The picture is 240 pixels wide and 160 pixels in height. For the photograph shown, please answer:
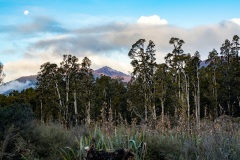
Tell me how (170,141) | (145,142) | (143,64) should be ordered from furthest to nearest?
(143,64) → (170,141) → (145,142)

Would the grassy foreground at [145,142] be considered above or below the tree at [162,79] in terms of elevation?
below

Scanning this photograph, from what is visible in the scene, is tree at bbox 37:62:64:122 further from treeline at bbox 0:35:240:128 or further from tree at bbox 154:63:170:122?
tree at bbox 154:63:170:122

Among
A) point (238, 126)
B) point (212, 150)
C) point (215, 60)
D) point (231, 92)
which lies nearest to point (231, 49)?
point (215, 60)

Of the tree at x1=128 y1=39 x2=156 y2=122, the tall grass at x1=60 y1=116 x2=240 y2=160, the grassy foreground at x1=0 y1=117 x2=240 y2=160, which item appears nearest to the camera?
the grassy foreground at x1=0 y1=117 x2=240 y2=160

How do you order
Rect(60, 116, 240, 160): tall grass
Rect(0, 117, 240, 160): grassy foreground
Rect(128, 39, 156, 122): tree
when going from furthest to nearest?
Rect(128, 39, 156, 122): tree < Rect(60, 116, 240, 160): tall grass < Rect(0, 117, 240, 160): grassy foreground

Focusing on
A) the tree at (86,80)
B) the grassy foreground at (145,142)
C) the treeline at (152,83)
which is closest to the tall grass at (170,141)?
the grassy foreground at (145,142)

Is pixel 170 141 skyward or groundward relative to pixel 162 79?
groundward

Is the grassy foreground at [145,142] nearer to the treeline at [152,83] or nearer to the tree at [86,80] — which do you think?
the treeline at [152,83]

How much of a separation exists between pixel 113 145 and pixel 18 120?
4.35 m

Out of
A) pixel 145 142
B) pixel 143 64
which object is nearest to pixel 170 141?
pixel 145 142

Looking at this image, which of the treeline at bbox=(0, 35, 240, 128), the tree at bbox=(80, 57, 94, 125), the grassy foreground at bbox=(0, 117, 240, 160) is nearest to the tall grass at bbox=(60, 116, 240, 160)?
the grassy foreground at bbox=(0, 117, 240, 160)

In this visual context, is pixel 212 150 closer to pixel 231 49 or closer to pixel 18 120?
pixel 18 120

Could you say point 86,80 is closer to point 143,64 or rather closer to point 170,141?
point 143,64

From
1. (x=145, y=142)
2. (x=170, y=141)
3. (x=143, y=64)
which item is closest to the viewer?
(x=145, y=142)
